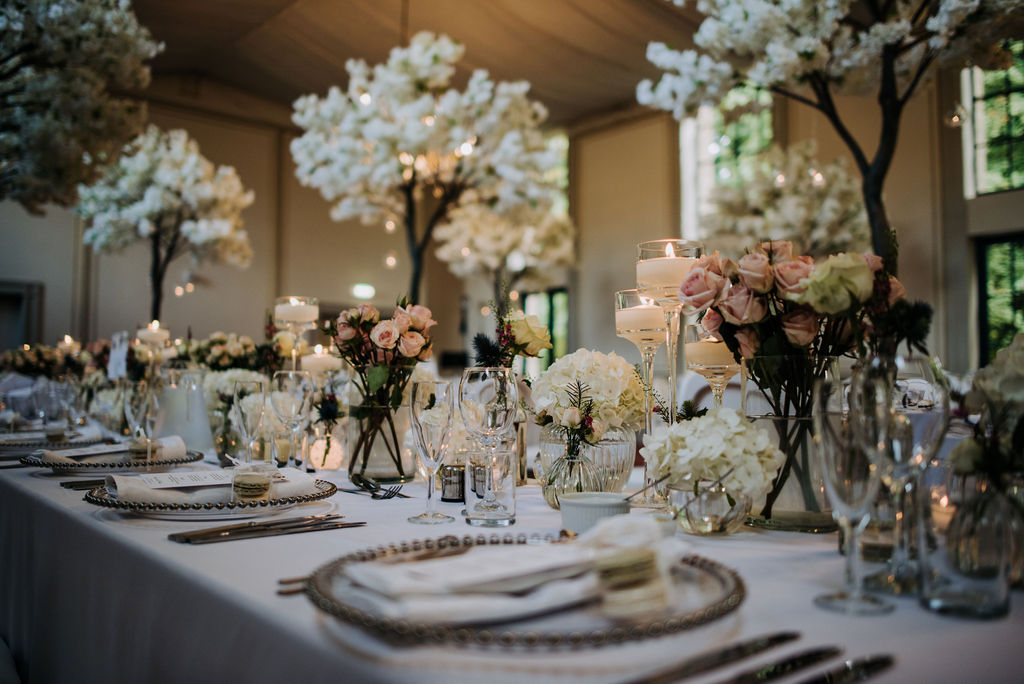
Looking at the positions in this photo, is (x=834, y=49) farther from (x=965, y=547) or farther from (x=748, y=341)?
(x=965, y=547)

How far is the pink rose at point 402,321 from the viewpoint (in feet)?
5.82

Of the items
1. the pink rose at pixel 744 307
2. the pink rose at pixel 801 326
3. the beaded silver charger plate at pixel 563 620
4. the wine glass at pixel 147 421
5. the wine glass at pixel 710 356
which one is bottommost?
the beaded silver charger plate at pixel 563 620

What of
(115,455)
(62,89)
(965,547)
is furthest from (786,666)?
(62,89)

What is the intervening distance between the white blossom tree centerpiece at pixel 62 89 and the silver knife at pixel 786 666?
5248 mm

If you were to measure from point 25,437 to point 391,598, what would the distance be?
242 cm

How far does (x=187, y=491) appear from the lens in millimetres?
1396

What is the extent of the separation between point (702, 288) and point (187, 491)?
3.20ft

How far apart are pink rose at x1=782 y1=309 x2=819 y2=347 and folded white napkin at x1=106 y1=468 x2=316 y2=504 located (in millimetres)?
888

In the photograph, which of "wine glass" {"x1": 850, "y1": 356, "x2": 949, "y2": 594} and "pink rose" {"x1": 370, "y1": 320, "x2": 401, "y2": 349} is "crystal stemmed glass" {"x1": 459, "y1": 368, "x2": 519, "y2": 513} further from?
"wine glass" {"x1": 850, "y1": 356, "x2": 949, "y2": 594}

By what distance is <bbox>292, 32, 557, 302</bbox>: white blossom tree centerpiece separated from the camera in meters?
5.36

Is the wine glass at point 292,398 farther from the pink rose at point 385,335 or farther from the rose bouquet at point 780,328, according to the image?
the rose bouquet at point 780,328

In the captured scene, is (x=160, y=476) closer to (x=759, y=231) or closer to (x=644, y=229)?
(x=759, y=231)

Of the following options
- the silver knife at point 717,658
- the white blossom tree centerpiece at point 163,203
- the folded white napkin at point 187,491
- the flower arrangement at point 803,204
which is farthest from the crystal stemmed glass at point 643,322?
the white blossom tree centerpiece at point 163,203

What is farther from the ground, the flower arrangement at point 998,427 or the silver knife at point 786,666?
the flower arrangement at point 998,427
